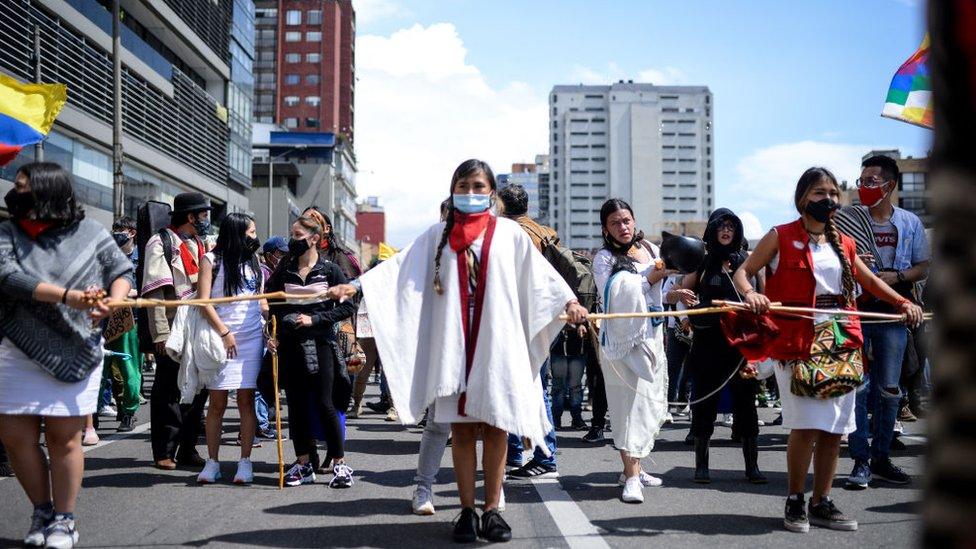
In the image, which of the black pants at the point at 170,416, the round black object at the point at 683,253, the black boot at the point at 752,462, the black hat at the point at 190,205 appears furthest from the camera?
the black hat at the point at 190,205

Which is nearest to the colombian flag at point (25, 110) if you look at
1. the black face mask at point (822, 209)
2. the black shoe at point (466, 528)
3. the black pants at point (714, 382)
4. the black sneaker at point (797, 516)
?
the black shoe at point (466, 528)

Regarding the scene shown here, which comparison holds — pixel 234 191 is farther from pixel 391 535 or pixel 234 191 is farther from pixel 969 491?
pixel 969 491

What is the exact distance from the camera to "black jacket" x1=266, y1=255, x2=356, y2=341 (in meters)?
6.71

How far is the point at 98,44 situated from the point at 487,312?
93.5 ft

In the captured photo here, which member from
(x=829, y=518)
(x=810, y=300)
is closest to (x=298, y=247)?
(x=810, y=300)

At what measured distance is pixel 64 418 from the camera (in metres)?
4.64

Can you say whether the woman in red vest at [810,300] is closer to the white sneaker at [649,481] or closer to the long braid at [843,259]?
the long braid at [843,259]

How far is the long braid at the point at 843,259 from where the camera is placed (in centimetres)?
540

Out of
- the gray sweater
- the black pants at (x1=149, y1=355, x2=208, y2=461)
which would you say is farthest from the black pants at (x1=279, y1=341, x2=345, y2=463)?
the gray sweater

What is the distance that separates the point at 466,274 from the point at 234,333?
2530 mm

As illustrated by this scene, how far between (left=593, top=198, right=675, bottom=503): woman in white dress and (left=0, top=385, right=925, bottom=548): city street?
44cm

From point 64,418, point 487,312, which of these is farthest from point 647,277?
point 64,418

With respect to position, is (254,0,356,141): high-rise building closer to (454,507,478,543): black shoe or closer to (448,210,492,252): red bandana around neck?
(448,210,492,252): red bandana around neck

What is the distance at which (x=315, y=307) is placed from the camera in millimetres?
6746
